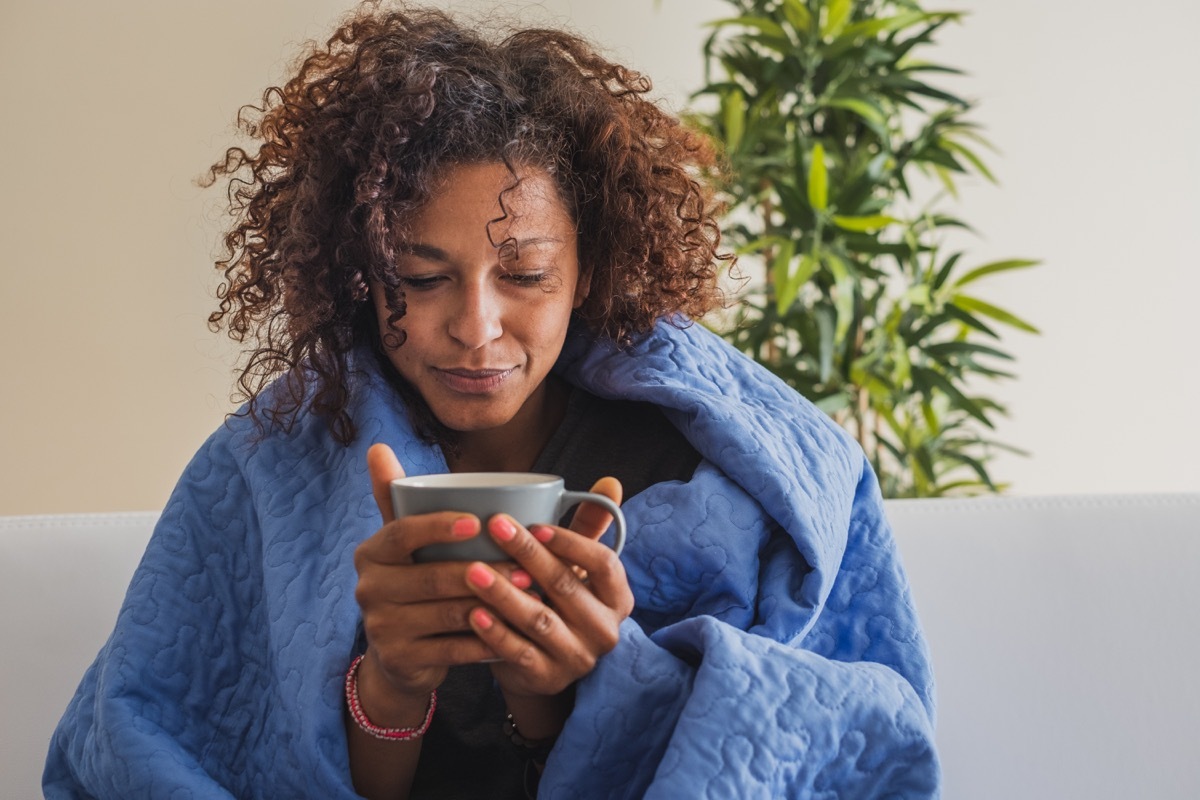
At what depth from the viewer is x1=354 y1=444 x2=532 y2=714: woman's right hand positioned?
27.6 inches

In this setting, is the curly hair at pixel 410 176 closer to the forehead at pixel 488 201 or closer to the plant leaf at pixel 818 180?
the forehead at pixel 488 201

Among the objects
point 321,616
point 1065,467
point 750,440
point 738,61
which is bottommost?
point 1065,467

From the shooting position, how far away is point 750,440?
104 centimetres

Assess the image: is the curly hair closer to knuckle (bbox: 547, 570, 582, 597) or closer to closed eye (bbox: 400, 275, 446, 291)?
closed eye (bbox: 400, 275, 446, 291)

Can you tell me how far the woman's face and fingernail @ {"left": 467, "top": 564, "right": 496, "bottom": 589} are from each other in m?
0.30

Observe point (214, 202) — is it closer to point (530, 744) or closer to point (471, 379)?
point (471, 379)

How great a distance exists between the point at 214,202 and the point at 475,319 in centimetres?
173

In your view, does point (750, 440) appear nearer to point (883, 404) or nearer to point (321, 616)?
point (321, 616)

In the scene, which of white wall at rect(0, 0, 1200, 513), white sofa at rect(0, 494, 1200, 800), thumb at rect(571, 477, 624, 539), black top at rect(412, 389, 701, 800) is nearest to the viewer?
thumb at rect(571, 477, 624, 539)

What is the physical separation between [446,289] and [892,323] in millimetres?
1521

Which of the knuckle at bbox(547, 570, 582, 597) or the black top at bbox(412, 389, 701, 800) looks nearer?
the knuckle at bbox(547, 570, 582, 597)

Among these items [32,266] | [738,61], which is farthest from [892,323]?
[32,266]

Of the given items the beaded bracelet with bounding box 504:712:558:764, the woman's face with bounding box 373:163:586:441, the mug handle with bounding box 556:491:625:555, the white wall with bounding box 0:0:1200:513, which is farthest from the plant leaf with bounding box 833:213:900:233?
the mug handle with bounding box 556:491:625:555

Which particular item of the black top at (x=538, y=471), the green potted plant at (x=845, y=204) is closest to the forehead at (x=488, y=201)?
the black top at (x=538, y=471)
